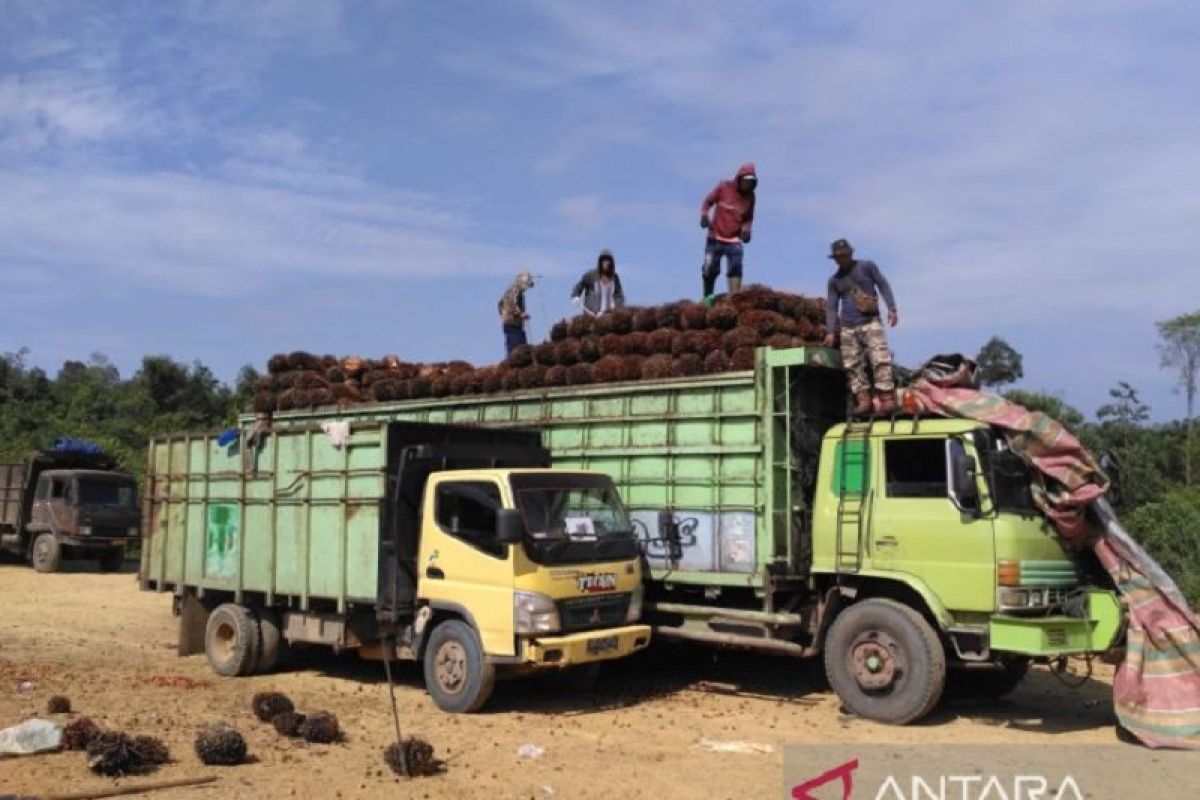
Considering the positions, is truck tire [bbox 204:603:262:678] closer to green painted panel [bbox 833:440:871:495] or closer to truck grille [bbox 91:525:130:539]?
green painted panel [bbox 833:440:871:495]

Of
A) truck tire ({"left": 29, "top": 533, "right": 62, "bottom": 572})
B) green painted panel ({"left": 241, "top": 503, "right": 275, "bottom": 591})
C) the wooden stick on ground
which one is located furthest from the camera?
truck tire ({"left": 29, "top": 533, "right": 62, "bottom": 572})

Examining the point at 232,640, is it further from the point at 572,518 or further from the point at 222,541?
the point at 572,518

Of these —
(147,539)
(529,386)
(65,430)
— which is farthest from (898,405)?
(65,430)

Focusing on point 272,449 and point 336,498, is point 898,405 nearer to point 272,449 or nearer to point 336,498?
point 336,498

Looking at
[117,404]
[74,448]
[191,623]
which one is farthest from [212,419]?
[191,623]

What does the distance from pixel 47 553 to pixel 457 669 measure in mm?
18429

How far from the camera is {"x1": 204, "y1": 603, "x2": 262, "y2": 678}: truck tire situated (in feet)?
35.6

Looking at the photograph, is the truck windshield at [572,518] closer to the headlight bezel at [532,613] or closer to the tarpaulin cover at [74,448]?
the headlight bezel at [532,613]

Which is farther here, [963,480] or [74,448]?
[74,448]

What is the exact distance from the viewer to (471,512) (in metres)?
9.10

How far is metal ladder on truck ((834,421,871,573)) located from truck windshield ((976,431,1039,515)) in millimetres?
995

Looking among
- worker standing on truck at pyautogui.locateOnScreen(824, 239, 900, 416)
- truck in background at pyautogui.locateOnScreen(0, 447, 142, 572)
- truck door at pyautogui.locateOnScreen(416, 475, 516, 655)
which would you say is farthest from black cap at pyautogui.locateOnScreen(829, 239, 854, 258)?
truck in background at pyautogui.locateOnScreen(0, 447, 142, 572)

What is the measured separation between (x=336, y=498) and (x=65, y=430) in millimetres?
32421

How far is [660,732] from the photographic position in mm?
8242
